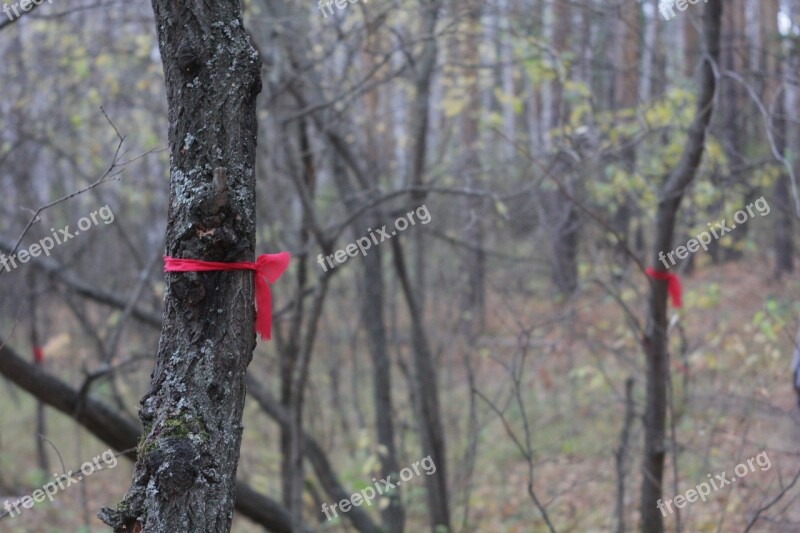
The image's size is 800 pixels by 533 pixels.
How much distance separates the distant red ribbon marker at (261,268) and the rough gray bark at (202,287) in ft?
0.06

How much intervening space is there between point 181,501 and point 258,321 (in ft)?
1.76

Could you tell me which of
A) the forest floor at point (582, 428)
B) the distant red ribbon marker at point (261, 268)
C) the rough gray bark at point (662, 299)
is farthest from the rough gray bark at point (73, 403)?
the rough gray bark at point (662, 299)

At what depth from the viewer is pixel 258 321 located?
6.30ft

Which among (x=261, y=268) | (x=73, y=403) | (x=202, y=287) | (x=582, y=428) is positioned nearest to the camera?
(x=202, y=287)

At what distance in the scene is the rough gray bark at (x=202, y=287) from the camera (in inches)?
59.5

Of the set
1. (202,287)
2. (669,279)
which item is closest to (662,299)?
(669,279)

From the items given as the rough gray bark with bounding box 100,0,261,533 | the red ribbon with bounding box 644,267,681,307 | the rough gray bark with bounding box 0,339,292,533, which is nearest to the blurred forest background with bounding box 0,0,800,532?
the rough gray bark with bounding box 0,339,292,533

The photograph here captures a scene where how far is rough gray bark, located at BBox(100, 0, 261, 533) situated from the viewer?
1511mm

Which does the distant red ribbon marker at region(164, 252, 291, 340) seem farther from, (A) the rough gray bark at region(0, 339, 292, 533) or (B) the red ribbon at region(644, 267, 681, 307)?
(B) the red ribbon at region(644, 267, 681, 307)

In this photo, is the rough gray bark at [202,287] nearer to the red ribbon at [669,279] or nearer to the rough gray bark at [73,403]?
the rough gray bark at [73,403]

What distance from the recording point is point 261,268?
1.79m

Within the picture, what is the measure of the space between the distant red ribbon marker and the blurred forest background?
500 mm

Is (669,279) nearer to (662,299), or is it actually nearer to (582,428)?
(662,299)

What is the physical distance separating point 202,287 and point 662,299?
9.62ft
